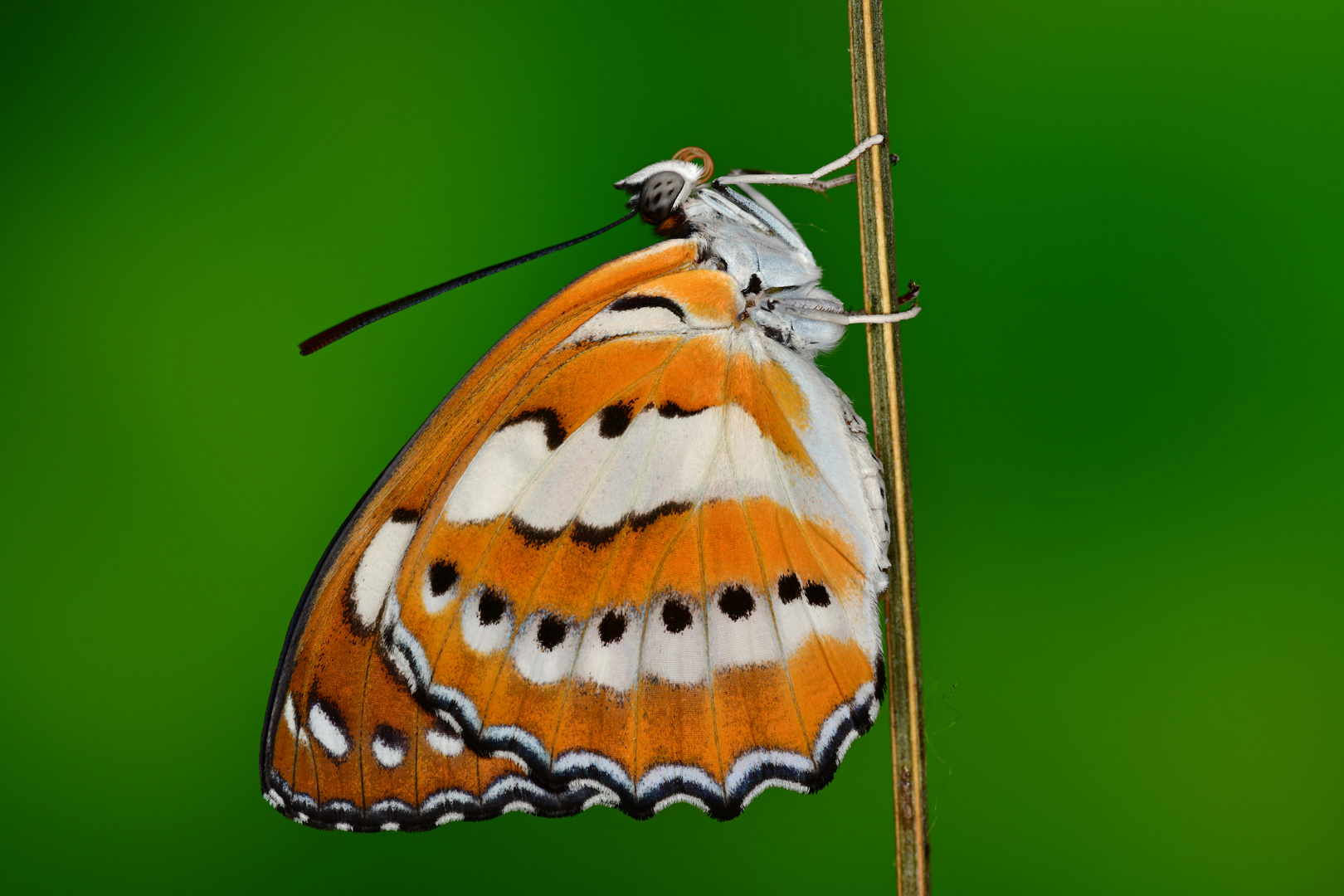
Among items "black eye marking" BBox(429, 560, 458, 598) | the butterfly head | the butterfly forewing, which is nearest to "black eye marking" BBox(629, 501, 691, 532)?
the butterfly forewing

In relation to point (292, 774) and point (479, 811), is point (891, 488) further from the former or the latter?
point (292, 774)

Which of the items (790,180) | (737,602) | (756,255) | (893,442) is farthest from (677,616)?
(790,180)

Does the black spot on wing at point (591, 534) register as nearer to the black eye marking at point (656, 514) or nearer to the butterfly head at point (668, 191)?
the black eye marking at point (656, 514)

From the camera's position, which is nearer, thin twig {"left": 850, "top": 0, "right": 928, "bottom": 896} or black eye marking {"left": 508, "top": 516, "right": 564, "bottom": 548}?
thin twig {"left": 850, "top": 0, "right": 928, "bottom": 896}

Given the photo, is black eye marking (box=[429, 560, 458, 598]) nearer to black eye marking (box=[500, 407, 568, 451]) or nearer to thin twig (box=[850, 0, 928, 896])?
black eye marking (box=[500, 407, 568, 451])

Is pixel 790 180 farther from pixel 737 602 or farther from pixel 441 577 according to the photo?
pixel 441 577
